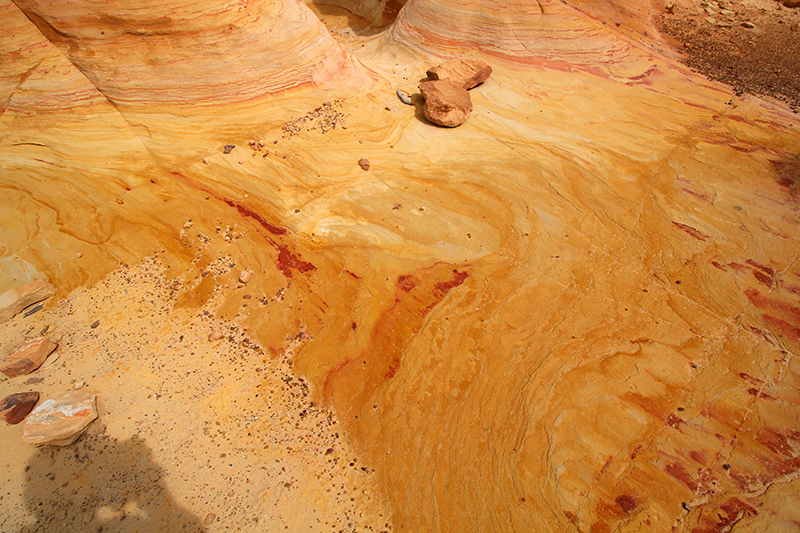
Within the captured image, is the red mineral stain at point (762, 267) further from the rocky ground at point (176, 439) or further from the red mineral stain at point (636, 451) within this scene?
the rocky ground at point (176, 439)

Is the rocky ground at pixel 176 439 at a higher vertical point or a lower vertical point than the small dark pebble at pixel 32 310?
lower

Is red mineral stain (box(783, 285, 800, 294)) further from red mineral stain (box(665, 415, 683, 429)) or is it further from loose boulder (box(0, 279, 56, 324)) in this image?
loose boulder (box(0, 279, 56, 324))

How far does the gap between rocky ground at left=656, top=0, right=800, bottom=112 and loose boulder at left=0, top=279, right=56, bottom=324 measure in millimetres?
10397

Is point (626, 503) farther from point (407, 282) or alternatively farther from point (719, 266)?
point (719, 266)

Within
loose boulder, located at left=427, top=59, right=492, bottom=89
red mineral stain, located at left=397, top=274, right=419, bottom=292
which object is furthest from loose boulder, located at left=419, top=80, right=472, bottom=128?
red mineral stain, located at left=397, top=274, right=419, bottom=292

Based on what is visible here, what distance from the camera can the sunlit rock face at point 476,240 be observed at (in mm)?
3135

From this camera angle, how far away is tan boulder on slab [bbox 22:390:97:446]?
3.20 metres

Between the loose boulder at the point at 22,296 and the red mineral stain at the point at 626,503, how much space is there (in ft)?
19.0

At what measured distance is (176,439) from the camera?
3334 mm

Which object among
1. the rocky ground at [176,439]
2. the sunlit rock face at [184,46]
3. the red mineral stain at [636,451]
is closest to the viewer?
the rocky ground at [176,439]

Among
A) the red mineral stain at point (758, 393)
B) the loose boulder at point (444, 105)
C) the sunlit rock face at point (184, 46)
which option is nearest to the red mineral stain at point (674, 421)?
the red mineral stain at point (758, 393)

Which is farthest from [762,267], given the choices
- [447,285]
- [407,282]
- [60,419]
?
[60,419]

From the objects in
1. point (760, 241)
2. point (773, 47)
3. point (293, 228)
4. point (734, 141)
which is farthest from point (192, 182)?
point (773, 47)

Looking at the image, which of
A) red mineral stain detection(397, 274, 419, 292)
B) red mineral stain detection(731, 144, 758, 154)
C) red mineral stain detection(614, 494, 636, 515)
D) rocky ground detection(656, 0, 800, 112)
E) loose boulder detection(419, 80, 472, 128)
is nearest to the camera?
red mineral stain detection(614, 494, 636, 515)
